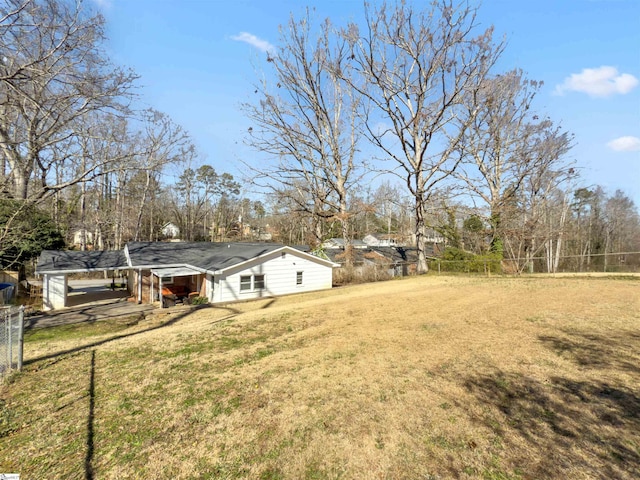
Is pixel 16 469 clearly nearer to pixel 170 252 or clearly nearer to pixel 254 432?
pixel 254 432

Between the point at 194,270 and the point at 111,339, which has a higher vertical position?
the point at 194,270

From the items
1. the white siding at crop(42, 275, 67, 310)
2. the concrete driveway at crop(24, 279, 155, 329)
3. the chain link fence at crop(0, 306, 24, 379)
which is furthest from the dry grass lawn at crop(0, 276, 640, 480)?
the white siding at crop(42, 275, 67, 310)

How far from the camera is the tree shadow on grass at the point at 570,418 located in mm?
2760

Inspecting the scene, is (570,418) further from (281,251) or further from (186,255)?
(186,255)

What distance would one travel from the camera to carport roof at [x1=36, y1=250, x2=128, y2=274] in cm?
1490

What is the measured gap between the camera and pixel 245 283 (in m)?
16.7

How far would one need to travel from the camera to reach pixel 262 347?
22.2ft

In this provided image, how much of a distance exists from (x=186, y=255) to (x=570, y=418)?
19370 millimetres

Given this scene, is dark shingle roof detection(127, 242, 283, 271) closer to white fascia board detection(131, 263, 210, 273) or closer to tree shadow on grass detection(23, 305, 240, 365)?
white fascia board detection(131, 263, 210, 273)

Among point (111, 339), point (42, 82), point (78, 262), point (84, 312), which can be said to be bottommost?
point (84, 312)

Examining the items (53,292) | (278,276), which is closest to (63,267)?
(53,292)

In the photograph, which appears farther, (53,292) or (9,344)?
(53,292)

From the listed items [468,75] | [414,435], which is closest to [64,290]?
[414,435]

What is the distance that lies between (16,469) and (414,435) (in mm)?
4363
